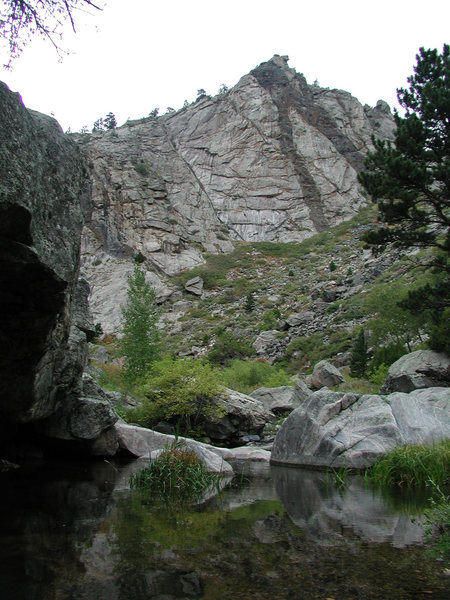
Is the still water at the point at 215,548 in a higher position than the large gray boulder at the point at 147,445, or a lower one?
→ higher

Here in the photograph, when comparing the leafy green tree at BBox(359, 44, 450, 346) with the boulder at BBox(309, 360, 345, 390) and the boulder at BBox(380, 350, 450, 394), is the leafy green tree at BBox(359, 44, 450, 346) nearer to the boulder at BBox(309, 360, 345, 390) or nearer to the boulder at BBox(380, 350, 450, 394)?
the boulder at BBox(380, 350, 450, 394)

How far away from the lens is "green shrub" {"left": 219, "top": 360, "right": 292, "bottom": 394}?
2553cm

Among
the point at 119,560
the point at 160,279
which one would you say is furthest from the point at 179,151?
the point at 119,560

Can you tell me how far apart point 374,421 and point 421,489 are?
3123mm

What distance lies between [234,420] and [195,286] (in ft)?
134

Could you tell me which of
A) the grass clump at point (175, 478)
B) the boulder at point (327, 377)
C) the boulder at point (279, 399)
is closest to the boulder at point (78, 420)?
the grass clump at point (175, 478)

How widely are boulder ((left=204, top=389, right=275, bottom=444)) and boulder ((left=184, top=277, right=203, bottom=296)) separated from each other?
127 ft

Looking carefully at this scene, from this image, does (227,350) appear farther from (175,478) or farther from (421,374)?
(175,478)

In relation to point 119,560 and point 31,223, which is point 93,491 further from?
point 31,223

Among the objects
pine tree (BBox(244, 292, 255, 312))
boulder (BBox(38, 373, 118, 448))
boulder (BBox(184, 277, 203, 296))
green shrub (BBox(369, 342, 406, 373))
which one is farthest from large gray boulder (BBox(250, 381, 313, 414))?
boulder (BBox(184, 277, 203, 296))

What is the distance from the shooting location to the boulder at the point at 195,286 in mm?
56969

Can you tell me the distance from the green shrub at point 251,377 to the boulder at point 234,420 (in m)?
6.55

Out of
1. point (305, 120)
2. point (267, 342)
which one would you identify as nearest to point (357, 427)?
point (267, 342)

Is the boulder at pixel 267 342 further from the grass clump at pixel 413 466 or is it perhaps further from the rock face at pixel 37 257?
the rock face at pixel 37 257
